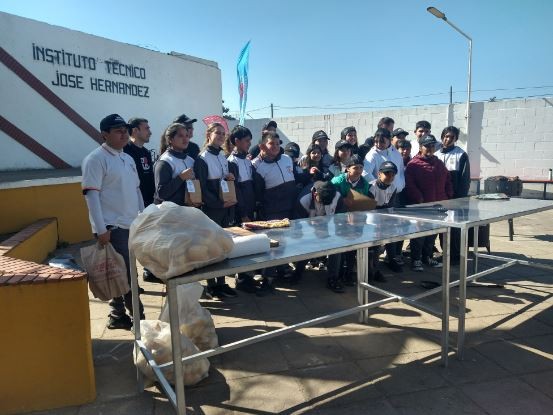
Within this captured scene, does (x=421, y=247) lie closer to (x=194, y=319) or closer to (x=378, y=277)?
(x=378, y=277)

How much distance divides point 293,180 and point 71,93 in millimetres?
5384

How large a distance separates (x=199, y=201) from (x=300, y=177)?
163cm

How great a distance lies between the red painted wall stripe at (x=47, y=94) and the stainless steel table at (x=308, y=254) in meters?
6.14

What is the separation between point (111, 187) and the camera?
125 inches

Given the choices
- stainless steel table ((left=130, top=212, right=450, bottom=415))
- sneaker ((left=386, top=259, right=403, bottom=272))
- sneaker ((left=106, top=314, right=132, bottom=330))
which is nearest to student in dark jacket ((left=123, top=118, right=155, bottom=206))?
sneaker ((left=106, top=314, right=132, bottom=330))

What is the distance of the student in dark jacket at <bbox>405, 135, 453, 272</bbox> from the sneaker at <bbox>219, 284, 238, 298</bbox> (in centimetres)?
242

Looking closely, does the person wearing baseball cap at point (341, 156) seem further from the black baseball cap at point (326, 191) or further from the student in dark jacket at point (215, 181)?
Result: the student in dark jacket at point (215, 181)

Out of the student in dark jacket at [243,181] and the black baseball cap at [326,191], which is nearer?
the black baseball cap at [326,191]

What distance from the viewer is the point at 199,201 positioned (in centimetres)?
384

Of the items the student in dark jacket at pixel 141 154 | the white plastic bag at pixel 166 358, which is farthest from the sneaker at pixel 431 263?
the white plastic bag at pixel 166 358

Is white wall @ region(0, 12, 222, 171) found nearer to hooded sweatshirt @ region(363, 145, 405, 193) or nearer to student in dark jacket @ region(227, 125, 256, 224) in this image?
student in dark jacket @ region(227, 125, 256, 224)

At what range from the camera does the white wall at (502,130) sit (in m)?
11.5

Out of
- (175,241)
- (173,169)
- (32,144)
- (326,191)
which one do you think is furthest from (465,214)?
(32,144)

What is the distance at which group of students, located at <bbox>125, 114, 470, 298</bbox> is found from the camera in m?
4.01
